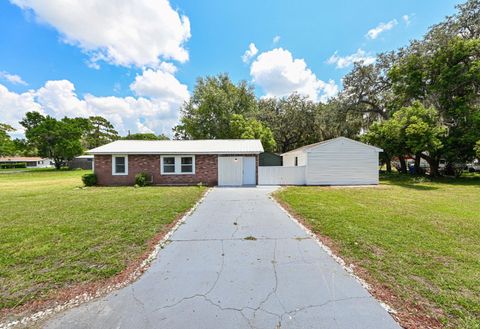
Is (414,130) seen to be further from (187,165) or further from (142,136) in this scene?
(142,136)

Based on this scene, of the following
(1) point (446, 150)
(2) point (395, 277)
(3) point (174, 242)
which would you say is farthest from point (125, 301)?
(1) point (446, 150)

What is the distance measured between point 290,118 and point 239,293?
1102 inches

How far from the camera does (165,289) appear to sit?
9.75 ft

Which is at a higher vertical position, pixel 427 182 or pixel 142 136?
pixel 142 136

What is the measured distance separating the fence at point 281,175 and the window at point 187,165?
14.4 feet

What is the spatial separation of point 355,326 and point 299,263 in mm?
1394

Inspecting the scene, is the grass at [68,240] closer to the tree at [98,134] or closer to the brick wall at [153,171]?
the brick wall at [153,171]

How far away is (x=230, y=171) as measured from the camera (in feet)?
45.6

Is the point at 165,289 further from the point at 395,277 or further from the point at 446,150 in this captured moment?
the point at 446,150

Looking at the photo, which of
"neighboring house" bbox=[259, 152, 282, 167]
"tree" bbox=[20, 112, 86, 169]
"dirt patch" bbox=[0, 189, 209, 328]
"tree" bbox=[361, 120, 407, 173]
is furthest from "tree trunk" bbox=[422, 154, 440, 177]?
"tree" bbox=[20, 112, 86, 169]

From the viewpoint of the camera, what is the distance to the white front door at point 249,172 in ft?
45.7

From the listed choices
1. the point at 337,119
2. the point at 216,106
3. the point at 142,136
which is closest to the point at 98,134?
Result: the point at 142,136

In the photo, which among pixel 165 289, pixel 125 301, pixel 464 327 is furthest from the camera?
pixel 165 289

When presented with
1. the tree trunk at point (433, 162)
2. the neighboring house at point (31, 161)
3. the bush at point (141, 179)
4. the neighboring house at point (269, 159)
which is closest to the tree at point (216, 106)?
the neighboring house at point (269, 159)
